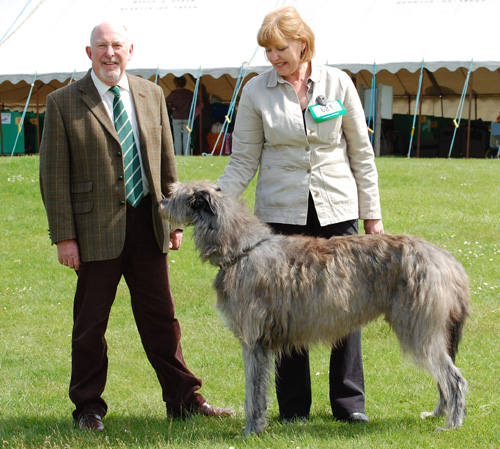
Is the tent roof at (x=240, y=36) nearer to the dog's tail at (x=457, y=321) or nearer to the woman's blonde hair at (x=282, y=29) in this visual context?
the woman's blonde hair at (x=282, y=29)

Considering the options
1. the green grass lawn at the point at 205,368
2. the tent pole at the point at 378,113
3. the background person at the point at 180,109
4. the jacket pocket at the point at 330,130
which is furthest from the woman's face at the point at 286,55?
the background person at the point at 180,109

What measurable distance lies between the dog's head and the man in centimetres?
28

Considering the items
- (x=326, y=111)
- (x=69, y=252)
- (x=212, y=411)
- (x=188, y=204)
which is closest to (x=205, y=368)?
(x=212, y=411)

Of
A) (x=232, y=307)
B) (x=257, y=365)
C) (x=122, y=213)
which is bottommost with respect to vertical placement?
(x=257, y=365)

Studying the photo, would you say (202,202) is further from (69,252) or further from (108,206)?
(69,252)

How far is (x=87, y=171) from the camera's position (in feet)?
14.5

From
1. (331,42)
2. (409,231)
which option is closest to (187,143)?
(331,42)

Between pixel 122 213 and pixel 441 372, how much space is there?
7.60 feet

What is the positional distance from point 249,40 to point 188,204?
52.3ft

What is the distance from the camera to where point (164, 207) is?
4.27m

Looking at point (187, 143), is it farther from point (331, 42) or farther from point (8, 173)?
point (8, 173)

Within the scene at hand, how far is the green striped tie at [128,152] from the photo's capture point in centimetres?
448

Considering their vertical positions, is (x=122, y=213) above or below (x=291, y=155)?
below

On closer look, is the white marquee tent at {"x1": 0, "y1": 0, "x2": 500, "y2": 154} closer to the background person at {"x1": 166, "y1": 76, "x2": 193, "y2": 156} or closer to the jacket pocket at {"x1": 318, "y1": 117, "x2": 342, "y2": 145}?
the background person at {"x1": 166, "y1": 76, "x2": 193, "y2": 156}
